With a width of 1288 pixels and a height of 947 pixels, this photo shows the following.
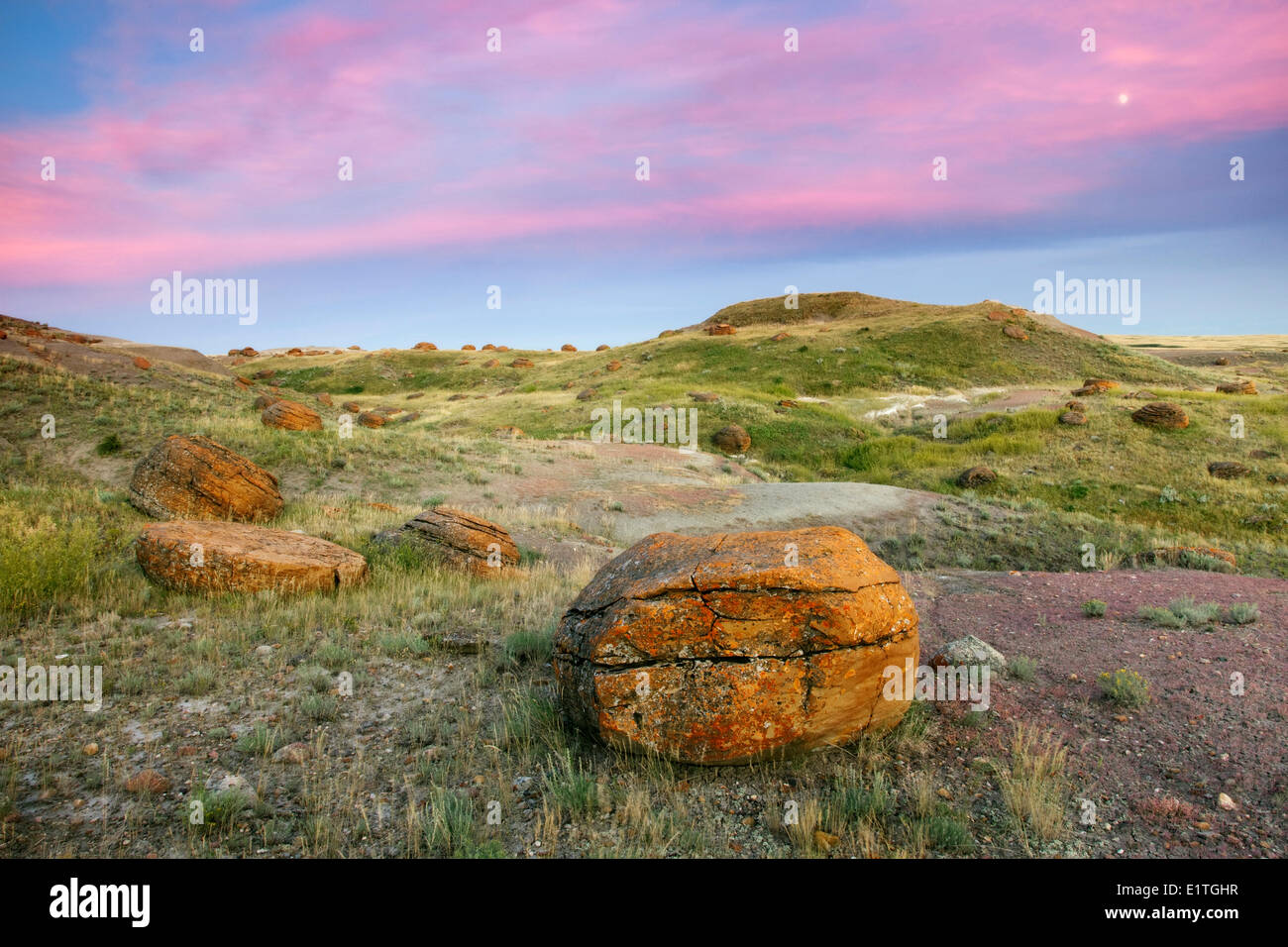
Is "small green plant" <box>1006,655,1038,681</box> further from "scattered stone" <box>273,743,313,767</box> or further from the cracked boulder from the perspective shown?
"scattered stone" <box>273,743,313,767</box>

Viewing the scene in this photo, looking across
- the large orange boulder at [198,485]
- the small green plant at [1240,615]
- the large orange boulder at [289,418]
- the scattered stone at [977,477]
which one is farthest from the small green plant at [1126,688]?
the large orange boulder at [289,418]

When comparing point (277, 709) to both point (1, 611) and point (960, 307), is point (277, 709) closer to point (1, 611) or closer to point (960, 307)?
point (1, 611)

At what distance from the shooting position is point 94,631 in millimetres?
7559

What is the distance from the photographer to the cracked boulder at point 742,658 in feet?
17.2

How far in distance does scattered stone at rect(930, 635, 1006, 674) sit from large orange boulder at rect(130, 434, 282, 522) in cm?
1439

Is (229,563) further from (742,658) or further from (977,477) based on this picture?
(977,477)

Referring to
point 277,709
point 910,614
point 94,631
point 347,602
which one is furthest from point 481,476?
point 910,614

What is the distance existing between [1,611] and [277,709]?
461 cm

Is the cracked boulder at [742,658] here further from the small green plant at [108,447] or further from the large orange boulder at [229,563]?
the small green plant at [108,447]

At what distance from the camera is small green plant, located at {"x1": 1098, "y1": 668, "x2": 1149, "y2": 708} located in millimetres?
6215

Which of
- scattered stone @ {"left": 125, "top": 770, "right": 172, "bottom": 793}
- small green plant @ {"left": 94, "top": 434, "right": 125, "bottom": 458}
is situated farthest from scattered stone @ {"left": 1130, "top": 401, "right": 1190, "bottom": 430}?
small green plant @ {"left": 94, "top": 434, "right": 125, "bottom": 458}

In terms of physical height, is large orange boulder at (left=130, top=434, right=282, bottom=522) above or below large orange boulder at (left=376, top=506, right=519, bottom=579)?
above

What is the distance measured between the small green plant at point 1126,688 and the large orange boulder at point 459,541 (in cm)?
884

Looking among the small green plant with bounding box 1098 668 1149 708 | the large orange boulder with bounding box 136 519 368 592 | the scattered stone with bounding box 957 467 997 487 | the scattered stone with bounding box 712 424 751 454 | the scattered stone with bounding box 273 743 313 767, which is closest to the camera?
the scattered stone with bounding box 273 743 313 767
